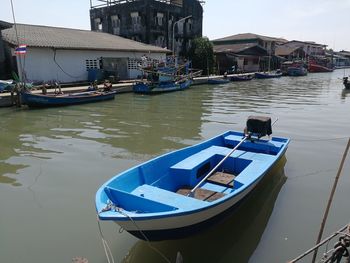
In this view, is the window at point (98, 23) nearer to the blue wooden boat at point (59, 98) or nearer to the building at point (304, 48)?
the blue wooden boat at point (59, 98)

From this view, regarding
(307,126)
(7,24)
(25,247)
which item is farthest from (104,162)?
(7,24)

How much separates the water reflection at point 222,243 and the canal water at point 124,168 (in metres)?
0.02

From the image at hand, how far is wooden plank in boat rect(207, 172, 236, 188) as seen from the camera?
231 inches

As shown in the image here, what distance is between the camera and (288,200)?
6250mm

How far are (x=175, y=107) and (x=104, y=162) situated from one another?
10284 millimetres

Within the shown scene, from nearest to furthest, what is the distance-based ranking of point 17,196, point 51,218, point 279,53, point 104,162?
point 51,218 < point 17,196 < point 104,162 < point 279,53

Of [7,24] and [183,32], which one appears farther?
[183,32]

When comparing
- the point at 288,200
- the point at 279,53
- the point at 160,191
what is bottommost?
the point at 288,200

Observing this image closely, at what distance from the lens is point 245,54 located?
47.1 meters

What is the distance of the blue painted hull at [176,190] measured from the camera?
12.3ft

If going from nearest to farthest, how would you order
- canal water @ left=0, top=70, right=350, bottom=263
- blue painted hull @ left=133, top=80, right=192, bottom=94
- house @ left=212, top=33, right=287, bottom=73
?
canal water @ left=0, top=70, right=350, bottom=263 → blue painted hull @ left=133, top=80, right=192, bottom=94 → house @ left=212, top=33, right=287, bottom=73

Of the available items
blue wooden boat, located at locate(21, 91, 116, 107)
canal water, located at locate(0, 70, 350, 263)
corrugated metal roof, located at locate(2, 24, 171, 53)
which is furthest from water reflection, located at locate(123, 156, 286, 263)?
corrugated metal roof, located at locate(2, 24, 171, 53)

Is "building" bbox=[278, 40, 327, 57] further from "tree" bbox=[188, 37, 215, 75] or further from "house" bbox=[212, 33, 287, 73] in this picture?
"tree" bbox=[188, 37, 215, 75]

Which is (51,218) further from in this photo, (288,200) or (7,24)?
(7,24)
